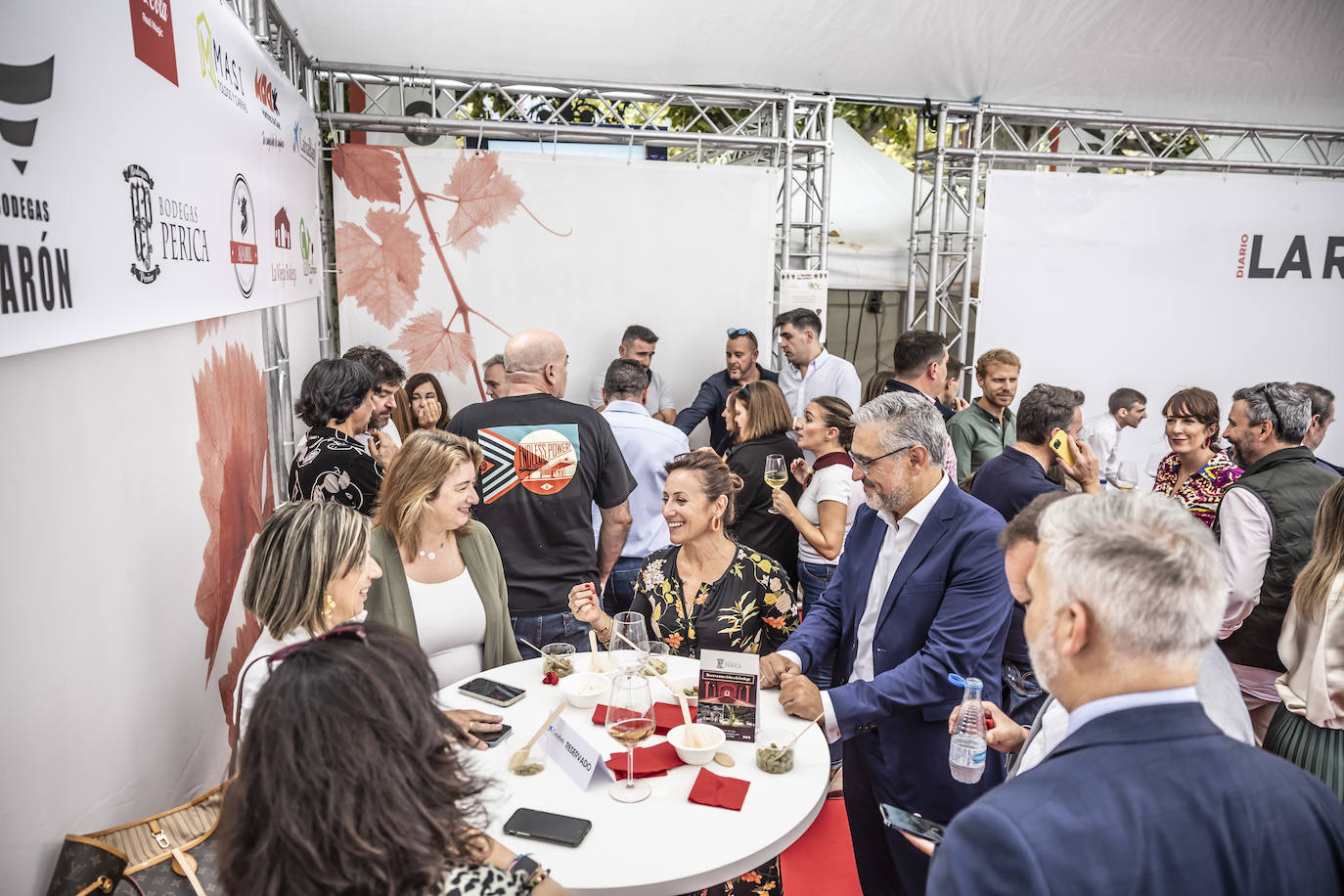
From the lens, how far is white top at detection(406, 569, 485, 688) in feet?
8.29

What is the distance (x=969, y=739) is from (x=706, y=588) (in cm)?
96

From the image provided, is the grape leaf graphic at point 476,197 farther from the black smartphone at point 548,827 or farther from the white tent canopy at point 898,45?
the black smartphone at point 548,827

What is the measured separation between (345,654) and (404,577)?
1385mm

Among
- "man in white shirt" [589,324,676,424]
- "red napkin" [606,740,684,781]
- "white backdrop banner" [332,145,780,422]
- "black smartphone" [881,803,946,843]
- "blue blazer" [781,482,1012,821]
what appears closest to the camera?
"black smartphone" [881,803,946,843]

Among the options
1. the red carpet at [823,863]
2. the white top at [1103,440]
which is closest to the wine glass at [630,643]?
the red carpet at [823,863]

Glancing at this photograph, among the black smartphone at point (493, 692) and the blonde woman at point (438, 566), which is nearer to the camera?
the black smartphone at point (493, 692)

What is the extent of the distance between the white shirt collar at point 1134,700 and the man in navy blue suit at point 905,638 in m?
1.10

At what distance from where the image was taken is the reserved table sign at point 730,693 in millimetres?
2029

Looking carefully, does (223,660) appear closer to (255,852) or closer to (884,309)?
(255,852)

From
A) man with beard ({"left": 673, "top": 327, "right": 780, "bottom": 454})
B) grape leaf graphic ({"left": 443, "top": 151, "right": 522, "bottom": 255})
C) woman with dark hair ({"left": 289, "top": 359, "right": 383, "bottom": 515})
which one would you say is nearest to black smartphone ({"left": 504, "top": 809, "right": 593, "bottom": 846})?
woman with dark hair ({"left": 289, "top": 359, "right": 383, "bottom": 515})

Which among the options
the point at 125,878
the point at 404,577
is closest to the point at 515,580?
the point at 404,577

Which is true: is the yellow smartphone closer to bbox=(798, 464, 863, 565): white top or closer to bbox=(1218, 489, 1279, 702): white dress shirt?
bbox=(1218, 489, 1279, 702): white dress shirt

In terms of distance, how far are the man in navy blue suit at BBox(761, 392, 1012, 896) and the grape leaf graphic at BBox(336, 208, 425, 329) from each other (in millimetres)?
4361

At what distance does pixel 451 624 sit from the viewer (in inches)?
101
